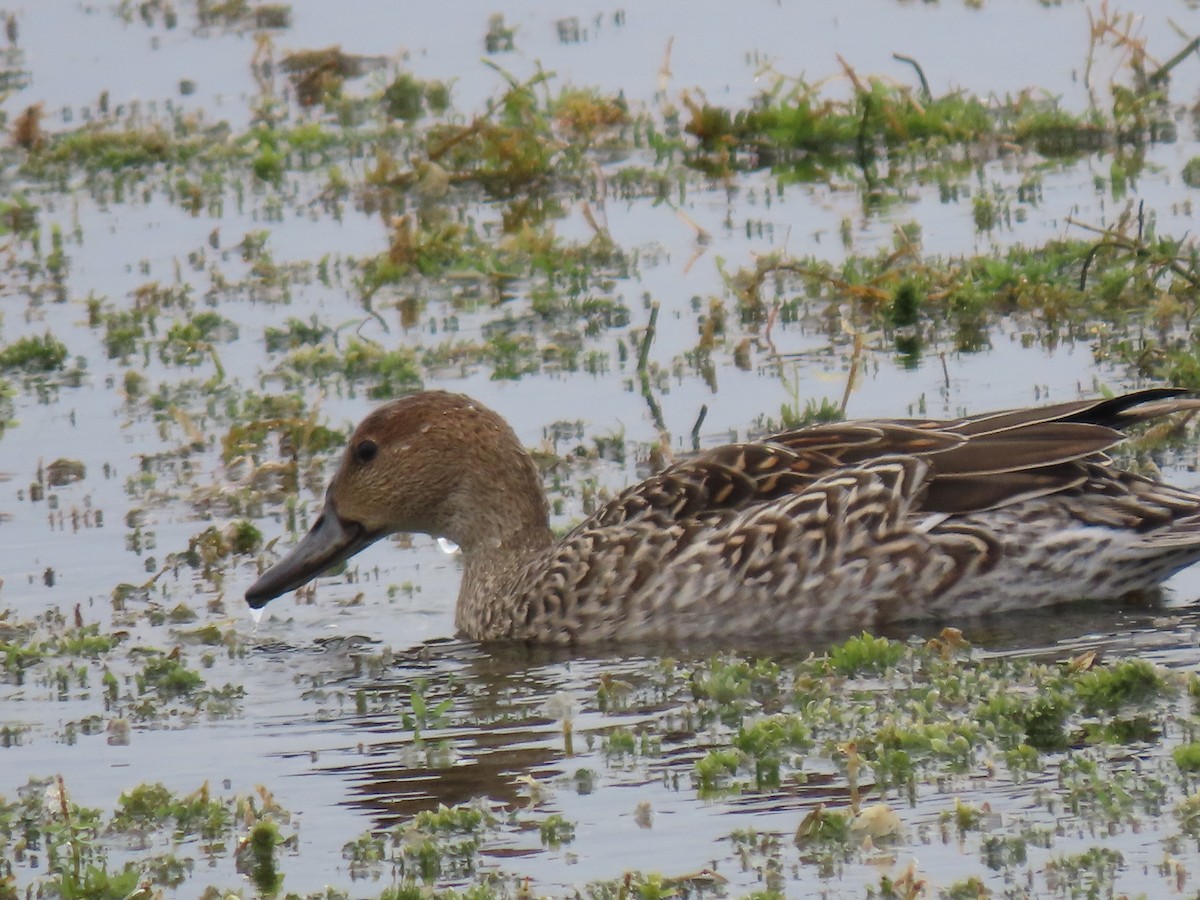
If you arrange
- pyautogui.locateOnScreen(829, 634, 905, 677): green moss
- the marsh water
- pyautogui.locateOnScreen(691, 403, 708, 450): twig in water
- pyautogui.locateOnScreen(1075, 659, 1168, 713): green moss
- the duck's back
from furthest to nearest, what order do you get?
pyautogui.locateOnScreen(691, 403, 708, 450): twig in water < the duck's back < pyautogui.locateOnScreen(829, 634, 905, 677): green moss < pyautogui.locateOnScreen(1075, 659, 1168, 713): green moss < the marsh water

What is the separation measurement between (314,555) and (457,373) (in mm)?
3015

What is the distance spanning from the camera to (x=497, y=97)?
19.5 meters

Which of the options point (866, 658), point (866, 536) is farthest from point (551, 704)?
point (866, 536)

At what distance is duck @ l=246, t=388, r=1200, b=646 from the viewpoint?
32.5ft

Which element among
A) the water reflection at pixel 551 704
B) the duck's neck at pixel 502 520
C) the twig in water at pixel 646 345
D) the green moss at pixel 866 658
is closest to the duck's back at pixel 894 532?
the water reflection at pixel 551 704

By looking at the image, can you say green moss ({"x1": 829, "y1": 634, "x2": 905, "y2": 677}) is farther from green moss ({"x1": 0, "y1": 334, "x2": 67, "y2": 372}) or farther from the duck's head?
green moss ({"x1": 0, "y1": 334, "x2": 67, "y2": 372})

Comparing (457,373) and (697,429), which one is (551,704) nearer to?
(697,429)

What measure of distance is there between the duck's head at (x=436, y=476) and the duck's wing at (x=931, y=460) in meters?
0.60

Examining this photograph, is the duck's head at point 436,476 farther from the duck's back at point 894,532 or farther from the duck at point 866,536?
the duck's back at point 894,532

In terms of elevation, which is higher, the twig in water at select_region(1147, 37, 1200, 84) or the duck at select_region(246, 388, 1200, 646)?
the twig in water at select_region(1147, 37, 1200, 84)

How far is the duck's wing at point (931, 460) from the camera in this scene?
995cm

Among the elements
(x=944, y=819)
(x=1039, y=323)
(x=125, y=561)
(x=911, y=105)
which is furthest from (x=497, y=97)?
(x=944, y=819)

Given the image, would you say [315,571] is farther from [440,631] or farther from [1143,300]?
[1143,300]

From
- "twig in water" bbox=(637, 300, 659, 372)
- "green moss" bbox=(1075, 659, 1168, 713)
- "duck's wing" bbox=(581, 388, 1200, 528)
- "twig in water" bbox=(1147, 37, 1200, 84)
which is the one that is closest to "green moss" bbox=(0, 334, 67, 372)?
"twig in water" bbox=(637, 300, 659, 372)
